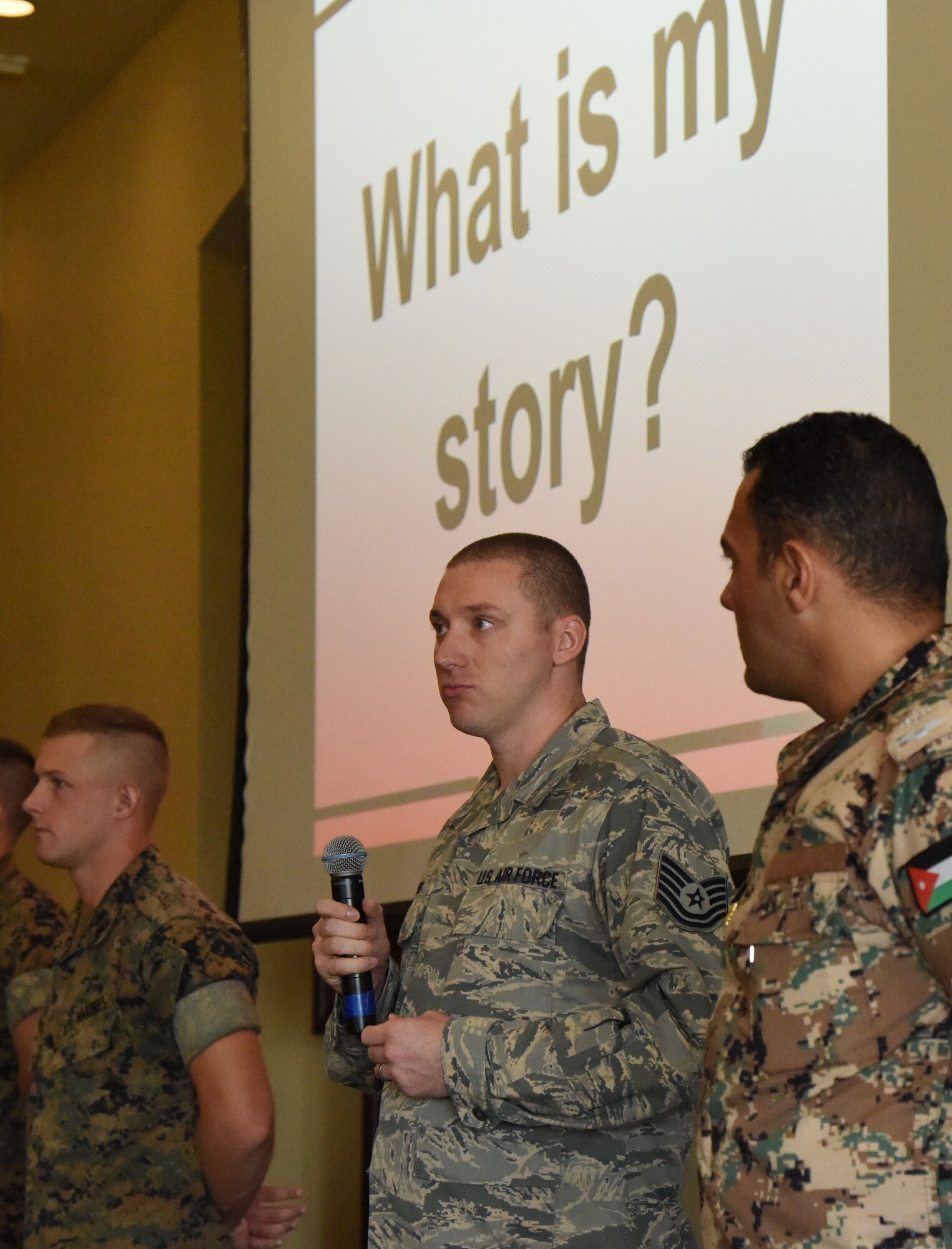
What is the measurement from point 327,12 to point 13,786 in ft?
6.06

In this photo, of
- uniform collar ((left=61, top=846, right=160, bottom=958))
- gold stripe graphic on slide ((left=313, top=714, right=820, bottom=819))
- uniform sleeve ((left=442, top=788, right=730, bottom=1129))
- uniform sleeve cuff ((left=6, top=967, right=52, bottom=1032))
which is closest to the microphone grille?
uniform sleeve ((left=442, top=788, right=730, bottom=1129))

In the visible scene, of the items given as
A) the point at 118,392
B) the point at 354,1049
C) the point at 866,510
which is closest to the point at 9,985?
the point at 354,1049

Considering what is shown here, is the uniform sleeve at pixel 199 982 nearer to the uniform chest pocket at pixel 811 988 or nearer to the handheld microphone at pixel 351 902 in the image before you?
the handheld microphone at pixel 351 902

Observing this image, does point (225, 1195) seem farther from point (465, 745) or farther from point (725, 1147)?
point (725, 1147)

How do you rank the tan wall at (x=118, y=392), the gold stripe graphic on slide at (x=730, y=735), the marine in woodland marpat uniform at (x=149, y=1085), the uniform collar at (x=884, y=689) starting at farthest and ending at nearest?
the tan wall at (x=118, y=392) < the marine in woodland marpat uniform at (x=149, y=1085) < the gold stripe graphic on slide at (x=730, y=735) < the uniform collar at (x=884, y=689)

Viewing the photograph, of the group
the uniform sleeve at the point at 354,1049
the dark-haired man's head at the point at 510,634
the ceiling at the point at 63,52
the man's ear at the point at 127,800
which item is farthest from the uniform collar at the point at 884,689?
the ceiling at the point at 63,52

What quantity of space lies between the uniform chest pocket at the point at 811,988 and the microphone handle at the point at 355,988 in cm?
64

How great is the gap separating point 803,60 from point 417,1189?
158 centimetres

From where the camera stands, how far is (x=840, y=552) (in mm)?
1323

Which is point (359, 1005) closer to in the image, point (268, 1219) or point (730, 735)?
point (730, 735)

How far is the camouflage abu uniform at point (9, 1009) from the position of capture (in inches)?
126

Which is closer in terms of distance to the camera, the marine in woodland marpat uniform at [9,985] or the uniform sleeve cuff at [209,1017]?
the uniform sleeve cuff at [209,1017]

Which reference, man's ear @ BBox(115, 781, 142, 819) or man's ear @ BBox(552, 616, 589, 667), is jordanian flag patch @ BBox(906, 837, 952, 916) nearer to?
man's ear @ BBox(552, 616, 589, 667)

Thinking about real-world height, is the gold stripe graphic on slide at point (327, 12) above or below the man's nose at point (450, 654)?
above
